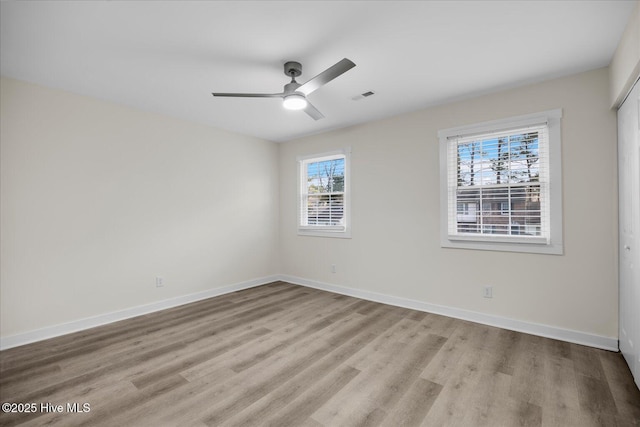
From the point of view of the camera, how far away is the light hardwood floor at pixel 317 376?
5.91 feet

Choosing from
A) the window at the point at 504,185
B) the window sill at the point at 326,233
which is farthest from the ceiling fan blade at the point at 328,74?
the window sill at the point at 326,233

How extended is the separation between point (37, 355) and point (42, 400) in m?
0.92

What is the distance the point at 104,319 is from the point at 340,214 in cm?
341

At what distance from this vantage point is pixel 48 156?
302 centimetres

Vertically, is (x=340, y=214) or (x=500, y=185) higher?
(x=500, y=185)

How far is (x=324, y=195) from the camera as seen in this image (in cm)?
493

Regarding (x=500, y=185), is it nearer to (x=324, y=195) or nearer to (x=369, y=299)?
(x=369, y=299)

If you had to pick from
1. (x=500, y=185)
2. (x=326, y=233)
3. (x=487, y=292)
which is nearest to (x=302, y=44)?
(x=500, y=185)

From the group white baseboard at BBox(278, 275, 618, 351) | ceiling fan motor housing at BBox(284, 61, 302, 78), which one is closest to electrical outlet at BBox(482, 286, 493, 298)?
white baseboard at BBox(278, 275, 618, 351)

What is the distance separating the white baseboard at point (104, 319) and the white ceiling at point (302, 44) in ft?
8.39

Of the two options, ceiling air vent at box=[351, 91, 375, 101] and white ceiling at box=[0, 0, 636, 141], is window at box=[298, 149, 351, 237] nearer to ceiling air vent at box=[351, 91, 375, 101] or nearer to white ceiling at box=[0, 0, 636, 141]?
ceiling air vent at box=[351, 91, 375, 101]

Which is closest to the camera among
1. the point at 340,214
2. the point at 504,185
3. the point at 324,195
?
the point at 504,185

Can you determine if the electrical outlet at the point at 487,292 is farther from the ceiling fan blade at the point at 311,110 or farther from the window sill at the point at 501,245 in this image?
the ceiling fan blade at the point at 311,110

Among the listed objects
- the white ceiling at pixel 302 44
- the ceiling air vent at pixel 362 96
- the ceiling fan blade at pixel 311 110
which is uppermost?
the ceiling air vent at pixel 362 96
